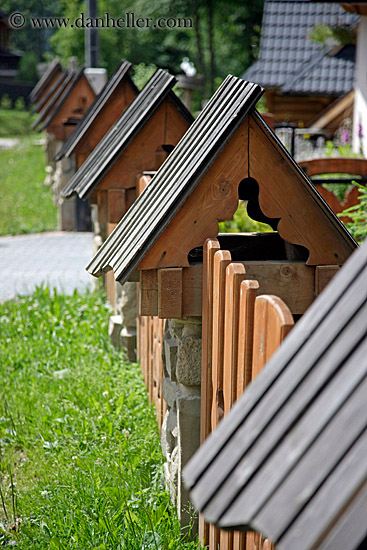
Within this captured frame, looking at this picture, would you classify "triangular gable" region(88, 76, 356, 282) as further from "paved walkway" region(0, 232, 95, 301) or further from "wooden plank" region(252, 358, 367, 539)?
"paved walkway" region(0, 232, 95, 301)

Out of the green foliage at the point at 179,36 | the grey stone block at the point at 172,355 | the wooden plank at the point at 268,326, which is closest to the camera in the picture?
the wooden plank at the point at 268,326

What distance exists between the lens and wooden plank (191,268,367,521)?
1.29 metres

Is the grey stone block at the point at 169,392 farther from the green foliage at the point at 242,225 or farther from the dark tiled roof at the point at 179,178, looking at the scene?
the green foliage at the point at 242,225

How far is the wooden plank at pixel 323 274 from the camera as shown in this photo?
2.95 meters

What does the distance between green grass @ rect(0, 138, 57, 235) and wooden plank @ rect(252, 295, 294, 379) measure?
36.8 ft

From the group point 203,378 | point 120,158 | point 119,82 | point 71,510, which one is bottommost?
point 71,510

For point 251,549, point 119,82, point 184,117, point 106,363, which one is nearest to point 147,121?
point 184,117

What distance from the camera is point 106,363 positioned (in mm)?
5555

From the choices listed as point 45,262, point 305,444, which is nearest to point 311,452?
point 305,444

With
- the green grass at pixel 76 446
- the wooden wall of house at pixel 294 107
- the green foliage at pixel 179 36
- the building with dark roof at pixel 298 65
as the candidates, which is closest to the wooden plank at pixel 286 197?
the green grass at pixel 76 446

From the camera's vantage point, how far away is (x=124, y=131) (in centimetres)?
488

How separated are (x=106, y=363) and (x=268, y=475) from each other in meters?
4.38

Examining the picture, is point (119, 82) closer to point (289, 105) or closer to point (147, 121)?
point (147, 121)

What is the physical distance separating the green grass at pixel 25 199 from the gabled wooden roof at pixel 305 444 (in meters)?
12.1
